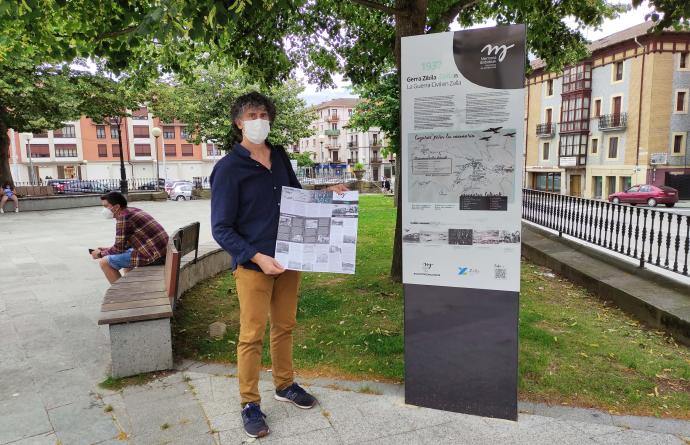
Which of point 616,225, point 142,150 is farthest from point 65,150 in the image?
point 616,225

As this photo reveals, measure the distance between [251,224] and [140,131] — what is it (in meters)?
74.8

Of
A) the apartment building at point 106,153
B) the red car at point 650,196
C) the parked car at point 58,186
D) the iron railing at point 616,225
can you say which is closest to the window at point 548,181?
the red car at point 650,196

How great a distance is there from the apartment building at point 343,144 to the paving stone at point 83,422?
83475 millimetres

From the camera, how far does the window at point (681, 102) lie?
3550 centimetres

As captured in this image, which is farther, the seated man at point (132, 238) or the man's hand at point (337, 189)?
the seated man at point (132, 238)

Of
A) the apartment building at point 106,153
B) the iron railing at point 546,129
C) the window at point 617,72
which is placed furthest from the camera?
the apartment building at point 106,153

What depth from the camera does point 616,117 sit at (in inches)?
1502

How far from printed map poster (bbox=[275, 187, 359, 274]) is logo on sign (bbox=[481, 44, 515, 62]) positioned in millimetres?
1151

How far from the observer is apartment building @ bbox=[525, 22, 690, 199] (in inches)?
1389

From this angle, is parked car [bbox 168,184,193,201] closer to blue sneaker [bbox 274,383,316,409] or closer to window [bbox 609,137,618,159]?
blue sneaker [bbox 274,383,316,409]

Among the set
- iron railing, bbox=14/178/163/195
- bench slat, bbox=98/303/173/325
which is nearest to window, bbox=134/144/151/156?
iron railing, bbox=14/178/163/195

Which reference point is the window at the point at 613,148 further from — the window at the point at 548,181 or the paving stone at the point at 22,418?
the paving stone at the point at 22,418

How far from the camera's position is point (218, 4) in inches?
134

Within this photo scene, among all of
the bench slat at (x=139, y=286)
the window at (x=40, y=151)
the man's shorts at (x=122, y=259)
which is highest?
the window at (x=40, y=151)
